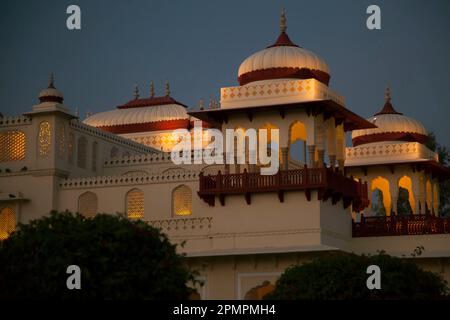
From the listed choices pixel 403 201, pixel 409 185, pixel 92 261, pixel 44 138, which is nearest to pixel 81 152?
pixel 44 138

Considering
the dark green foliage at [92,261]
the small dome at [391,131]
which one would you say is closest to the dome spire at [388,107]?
the small dome at [391,131]

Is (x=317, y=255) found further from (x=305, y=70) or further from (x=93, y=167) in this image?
(x=93, y=167)

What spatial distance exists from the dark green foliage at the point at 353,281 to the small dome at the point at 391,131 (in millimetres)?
15174

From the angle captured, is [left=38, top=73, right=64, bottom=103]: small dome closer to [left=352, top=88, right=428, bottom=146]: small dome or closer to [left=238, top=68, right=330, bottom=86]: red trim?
[left=238, top=68, right=330, bottom=86]: red trim

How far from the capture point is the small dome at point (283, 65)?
38806 millimetres

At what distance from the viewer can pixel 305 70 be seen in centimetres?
3869

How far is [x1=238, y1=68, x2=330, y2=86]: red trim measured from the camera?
127ft

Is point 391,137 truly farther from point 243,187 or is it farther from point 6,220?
point 6,220

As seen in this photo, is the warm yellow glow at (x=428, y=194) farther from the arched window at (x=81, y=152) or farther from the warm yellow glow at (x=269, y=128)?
the arched window at (x=81, y=152)

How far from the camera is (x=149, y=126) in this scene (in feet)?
162

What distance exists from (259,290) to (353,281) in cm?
877

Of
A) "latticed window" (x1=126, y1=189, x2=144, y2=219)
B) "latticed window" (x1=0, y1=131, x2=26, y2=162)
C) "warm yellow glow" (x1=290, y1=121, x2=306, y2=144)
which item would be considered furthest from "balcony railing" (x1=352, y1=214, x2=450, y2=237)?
"latticed window" (x1=0, y1=131, x2=26, y2=162)

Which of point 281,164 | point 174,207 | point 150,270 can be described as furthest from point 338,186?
point 150,270

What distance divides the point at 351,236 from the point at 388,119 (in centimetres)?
760
